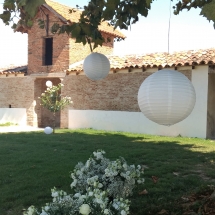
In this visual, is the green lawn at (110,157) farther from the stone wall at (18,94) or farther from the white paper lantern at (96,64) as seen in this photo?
the stone wall at (18,94)

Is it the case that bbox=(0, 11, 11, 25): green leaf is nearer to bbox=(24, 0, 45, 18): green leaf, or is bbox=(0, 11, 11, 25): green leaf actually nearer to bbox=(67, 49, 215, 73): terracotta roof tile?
bbox=(24, 0, 45, 18): green leaf

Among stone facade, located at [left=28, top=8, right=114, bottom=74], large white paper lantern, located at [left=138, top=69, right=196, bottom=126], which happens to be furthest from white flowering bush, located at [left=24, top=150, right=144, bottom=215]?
stone facade, located at [left=28, top=8, right=114, bottom=74]

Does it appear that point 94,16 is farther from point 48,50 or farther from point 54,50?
point 48,50

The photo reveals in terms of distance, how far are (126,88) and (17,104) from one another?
19.9ft

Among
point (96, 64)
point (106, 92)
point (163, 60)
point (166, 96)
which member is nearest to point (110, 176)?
point (166, 96)

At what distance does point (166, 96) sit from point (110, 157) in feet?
11.9

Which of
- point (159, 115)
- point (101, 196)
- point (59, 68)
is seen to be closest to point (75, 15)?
point (59, 68)

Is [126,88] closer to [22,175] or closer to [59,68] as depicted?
[59,68]

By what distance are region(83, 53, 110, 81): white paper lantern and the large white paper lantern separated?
2.00 meters

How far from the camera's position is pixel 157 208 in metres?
3.76

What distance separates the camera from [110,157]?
6711mm

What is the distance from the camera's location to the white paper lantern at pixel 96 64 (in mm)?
5293

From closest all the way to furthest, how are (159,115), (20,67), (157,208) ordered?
(159,115) → (157,208) → (20,67)

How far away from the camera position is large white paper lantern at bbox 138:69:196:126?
3.31 m
